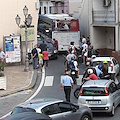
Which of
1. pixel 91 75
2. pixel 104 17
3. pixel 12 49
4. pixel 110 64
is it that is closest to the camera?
pixel 91 75

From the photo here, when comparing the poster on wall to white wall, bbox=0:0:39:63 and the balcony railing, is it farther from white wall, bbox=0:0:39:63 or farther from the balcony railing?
the balcony railing

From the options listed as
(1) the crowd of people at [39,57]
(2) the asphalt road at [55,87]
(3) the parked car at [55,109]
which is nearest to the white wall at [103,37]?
(2) the asphalt road at [55,87]

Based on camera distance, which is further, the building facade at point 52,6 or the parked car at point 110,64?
the building facade at point 52,6

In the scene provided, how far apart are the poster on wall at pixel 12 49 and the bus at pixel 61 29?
24.5ft

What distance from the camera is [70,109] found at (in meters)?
12.7

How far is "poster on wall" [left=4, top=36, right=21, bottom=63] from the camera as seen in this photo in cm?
2852

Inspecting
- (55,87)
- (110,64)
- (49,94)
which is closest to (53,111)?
(49,94)

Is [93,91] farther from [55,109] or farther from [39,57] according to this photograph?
[39,57]

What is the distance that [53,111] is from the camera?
12.2 m

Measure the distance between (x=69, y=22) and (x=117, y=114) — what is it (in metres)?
23.9

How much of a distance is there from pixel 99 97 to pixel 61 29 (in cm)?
2252

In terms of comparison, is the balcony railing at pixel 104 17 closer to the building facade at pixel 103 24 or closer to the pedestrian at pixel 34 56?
the building facade at pixel 103 24

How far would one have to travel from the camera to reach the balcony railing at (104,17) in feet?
103

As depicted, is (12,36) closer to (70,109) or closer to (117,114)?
(117,114)
